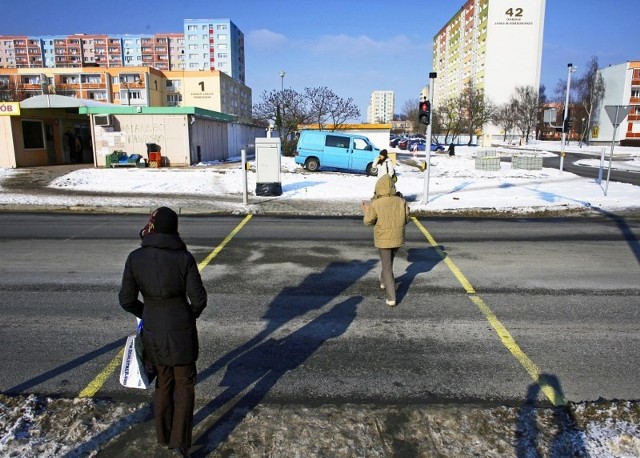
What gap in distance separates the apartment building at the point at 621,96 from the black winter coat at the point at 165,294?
8507 cm

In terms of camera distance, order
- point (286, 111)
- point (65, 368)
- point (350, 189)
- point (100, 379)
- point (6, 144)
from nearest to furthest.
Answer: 1. point (100, 379)
2. point (65, 368)
3. point (350, 189)
4. point (6, 144)
5. point (286, 111)

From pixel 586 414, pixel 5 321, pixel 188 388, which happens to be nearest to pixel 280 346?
pixel 188 388

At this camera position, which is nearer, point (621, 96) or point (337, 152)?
point (337, 152)

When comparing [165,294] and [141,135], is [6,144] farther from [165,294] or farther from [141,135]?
[165,294]

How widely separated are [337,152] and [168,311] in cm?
2066

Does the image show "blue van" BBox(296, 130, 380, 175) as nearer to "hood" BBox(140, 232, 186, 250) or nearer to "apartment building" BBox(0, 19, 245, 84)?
"hood" BBox(140, 232, 186, 250)

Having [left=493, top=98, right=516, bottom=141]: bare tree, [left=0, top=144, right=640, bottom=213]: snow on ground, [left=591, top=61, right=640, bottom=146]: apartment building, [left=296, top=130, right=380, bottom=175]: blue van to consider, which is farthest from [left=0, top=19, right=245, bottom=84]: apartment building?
[left=0, top=144, right=640, bottom=213]: snow on ground

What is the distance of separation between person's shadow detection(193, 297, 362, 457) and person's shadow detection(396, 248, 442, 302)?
3.88ft

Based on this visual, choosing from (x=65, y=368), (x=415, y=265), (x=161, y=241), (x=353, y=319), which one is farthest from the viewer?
(x=415, y=265)

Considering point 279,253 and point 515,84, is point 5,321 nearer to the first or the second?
point 279,253

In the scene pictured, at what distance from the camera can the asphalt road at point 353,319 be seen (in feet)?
12.7

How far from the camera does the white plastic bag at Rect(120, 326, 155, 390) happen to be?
9.64ft

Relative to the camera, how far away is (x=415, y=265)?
25.6ft

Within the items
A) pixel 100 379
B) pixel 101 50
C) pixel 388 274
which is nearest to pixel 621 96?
pixel 388 274
